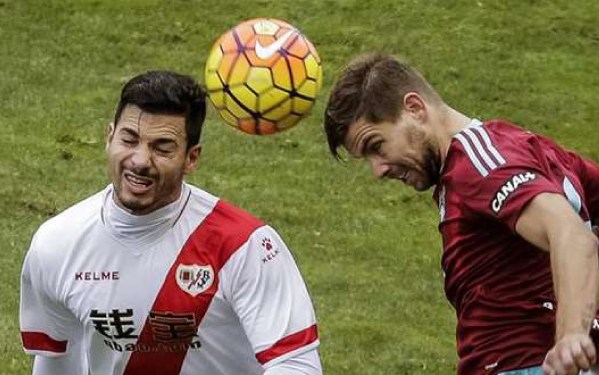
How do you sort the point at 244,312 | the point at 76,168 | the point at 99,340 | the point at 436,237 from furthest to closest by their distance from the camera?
1. the point at 76,168
2. the point at 436,237
3. the point at 99,340
4. the point at 244,312

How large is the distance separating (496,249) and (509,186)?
16.4 inches

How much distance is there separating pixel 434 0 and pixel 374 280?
28.0 ft

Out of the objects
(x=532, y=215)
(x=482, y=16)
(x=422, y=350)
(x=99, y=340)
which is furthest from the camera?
(x=482, y=16)

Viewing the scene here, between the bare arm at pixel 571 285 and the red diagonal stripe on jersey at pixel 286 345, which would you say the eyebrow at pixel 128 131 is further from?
the bare arm at pixel 571 285

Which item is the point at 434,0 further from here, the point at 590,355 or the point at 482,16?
the point at 590,355

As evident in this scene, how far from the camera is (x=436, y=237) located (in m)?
12.0

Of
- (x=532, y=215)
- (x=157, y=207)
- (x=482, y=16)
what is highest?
(x=532, y=215)

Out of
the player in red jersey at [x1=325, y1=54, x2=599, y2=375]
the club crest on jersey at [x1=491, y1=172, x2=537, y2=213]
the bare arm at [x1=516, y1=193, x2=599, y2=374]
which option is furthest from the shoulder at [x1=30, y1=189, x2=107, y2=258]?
the bare arm at [x1=516, y1=193, x2=599, y2=374]

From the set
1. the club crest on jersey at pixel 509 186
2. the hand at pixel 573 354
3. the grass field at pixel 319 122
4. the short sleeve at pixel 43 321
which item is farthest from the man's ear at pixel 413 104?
the grass field at pixel 319 122

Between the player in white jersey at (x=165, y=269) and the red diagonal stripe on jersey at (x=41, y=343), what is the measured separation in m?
0.07

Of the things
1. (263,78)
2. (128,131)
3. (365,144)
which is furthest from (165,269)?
(263,78)

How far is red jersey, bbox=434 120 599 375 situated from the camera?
14.8 ft

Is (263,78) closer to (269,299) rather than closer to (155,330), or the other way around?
(155,330)

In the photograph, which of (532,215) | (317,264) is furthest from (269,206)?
(532,215)
